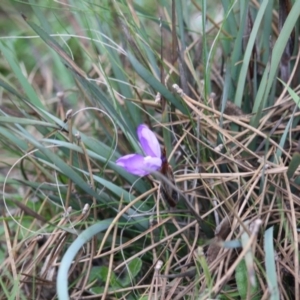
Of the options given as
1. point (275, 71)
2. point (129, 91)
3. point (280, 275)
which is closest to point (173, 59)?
point (129, 91)

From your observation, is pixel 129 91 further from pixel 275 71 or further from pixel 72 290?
pixel 72 290

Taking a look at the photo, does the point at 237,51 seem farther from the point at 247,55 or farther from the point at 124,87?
the point at 124,87

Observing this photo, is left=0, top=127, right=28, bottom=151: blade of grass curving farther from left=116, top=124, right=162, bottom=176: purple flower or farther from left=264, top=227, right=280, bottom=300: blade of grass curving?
left=264, top=227, right=280, bottom=300: blade of grass curving

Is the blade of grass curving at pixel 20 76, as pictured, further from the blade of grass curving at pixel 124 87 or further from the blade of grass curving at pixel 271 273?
the blade of grass curving at pixel 271 273

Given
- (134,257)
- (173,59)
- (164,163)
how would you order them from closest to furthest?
(164,163), (134,257), (173,59)

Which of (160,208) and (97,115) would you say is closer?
(160,208)

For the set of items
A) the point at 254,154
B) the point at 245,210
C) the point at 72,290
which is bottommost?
the point at 72,290
